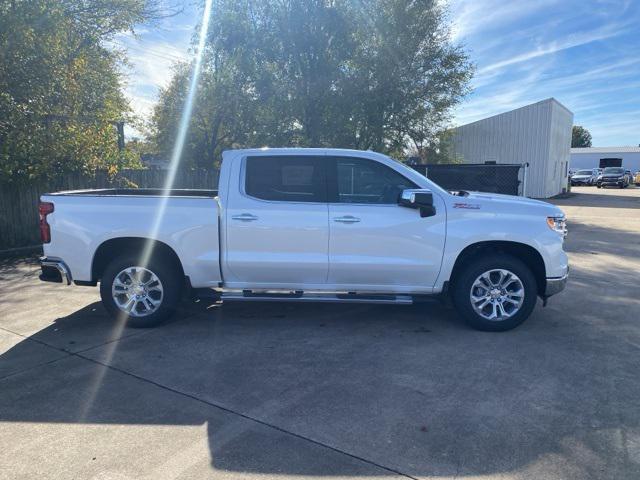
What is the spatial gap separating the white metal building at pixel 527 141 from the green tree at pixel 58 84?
65.1ft

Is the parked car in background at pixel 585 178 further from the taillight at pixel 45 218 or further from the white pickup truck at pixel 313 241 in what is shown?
the taillight at pixel 45 218

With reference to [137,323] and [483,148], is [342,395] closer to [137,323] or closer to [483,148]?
[137,323]

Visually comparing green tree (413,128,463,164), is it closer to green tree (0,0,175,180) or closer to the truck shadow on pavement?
green tree (0,0,175,180)

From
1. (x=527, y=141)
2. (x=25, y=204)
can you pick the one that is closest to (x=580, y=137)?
(x=527, y=141)

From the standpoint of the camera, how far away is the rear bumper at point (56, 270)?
547 cm

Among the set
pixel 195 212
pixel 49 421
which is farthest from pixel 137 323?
pixel 49 421

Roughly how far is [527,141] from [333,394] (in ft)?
92.2

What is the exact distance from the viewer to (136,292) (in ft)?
18.1

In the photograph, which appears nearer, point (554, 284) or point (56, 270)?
point (554, 284)

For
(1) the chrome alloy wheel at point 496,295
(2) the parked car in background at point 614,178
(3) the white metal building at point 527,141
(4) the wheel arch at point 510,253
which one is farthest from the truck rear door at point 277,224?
(2) the parked car in background at point 614,178

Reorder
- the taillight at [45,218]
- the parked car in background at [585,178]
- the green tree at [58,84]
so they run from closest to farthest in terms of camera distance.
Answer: the taillight at [45,218] → the green tree at [58,84] → the parked car in background at [585,178]

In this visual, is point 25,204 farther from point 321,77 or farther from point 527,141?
point 527,141

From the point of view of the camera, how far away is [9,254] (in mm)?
10266

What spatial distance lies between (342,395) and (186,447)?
1.27 metres
